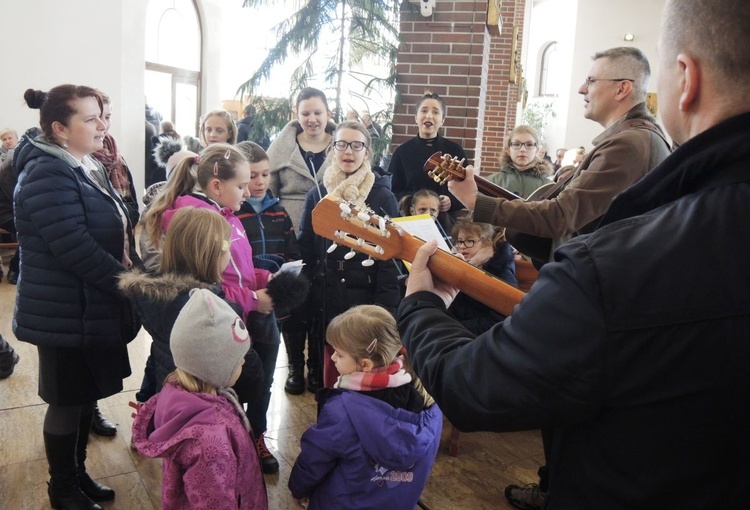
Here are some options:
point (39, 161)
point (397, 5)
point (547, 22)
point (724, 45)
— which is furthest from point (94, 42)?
point (547, 22)

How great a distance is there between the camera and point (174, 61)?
10961 millimetres

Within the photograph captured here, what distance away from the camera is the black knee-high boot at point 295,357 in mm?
3768

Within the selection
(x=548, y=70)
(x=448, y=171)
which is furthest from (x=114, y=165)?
(x=548, y=70)

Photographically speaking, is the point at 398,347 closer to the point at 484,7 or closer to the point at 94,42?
the point at 484,7

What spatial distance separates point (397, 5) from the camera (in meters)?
4.79

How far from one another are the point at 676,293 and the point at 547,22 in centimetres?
2143

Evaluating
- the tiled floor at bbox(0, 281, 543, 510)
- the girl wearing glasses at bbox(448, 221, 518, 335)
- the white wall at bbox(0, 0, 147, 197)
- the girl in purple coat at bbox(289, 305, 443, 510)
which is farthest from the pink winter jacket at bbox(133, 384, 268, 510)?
the white wall at bbox(0, 0, 147, 197)

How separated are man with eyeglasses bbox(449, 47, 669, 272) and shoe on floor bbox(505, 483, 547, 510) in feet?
3.82

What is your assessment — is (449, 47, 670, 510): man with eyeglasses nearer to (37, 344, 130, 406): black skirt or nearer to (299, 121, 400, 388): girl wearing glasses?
(299, 121, 400, 388): girl wearing glasses

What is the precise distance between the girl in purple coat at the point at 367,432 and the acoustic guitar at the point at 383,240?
1.48 feet

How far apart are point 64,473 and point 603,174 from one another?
2347 mm

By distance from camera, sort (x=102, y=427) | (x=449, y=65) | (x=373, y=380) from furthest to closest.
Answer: (x=449, y=65) < (x=102, y=427) < (x=373, y=380)

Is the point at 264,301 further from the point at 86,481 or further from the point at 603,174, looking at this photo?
the point at 603,174

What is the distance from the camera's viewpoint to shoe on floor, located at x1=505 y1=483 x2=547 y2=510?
2.69 meters
